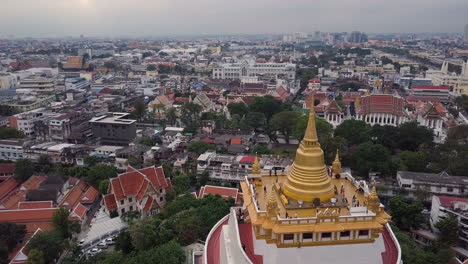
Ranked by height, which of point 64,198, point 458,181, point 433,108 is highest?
point 433,108

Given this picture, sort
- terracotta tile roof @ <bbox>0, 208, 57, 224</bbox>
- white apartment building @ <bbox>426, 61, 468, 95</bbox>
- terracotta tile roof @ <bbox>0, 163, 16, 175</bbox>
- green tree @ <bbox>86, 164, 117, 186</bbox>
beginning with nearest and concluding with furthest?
1. terracotta tile roof @ <bbox>0, 208, 57, 224</bbox>
2. green tree @ <bbox>86, 164, 117, 186</bbox>
3. terracotta tile roof @ <bbox>0, 163, 16, 175</bbox>
4. white apartment building @ <bbox>426, 61, 468, 95</bbox>

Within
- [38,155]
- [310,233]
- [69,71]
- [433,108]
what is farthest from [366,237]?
[69,71]

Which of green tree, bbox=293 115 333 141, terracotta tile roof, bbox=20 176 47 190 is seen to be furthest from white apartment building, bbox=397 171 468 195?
terracotta tile roof, bbox=20 176 47 190

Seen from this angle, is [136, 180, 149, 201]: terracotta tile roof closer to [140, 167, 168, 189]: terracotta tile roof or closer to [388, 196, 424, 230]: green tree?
[140, 167, 168, 189]: terracotta tile roof

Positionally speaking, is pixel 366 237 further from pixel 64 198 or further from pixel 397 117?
pixel 397 117

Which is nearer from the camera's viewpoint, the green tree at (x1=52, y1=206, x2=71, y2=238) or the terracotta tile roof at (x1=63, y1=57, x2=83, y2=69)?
the green tree at (x1=52, y1=206, x2=71, y2=238)

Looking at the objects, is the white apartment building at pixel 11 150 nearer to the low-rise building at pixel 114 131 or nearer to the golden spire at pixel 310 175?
the low-rise building at pixel 114 131

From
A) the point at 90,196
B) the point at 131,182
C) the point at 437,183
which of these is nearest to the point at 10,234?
the point at 90,196
